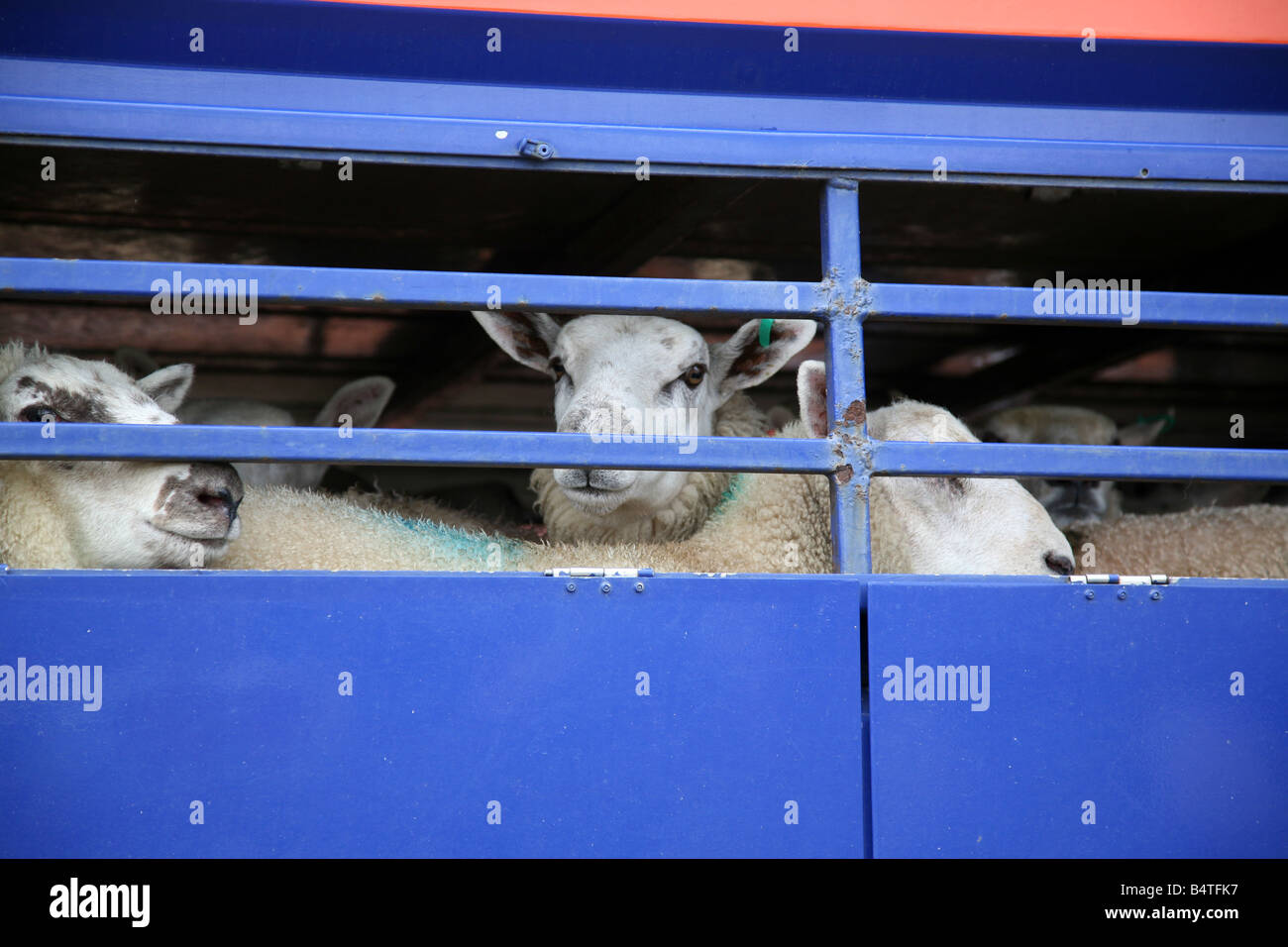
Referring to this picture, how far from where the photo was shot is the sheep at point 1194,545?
12.8 ft

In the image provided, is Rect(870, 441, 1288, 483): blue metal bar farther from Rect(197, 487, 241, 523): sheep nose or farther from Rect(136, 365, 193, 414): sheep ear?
Rect(136, 365, 193, 414): sheep ear

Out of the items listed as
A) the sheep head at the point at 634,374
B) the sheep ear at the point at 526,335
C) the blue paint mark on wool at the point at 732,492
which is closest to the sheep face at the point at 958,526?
the blue paint mark on wool at the point at 732,492

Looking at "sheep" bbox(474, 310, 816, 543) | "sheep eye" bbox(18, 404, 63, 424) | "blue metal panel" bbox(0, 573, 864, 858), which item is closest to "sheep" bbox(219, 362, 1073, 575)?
"sheep" bbox(474, 310, 816, 543)

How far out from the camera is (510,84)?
109 inches

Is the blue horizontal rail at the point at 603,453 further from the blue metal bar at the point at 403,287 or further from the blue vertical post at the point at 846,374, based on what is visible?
the blue metal bar at the point at 403,287

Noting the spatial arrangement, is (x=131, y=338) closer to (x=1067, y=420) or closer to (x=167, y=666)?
(x=167, y=666)

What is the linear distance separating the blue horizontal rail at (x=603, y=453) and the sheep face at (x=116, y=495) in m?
0.47

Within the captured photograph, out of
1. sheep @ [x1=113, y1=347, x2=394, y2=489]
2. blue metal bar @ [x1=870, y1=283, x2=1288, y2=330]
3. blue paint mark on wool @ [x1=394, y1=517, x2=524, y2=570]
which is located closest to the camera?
blue metal bar @ [x1=870, y1=283, x2=1288, y2=330]

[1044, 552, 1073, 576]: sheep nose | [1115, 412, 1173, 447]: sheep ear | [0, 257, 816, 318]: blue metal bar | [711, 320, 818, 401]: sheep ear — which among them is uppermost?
[1115, 412, 1173, 447]: sheep ear

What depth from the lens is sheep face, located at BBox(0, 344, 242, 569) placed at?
2.79 metres

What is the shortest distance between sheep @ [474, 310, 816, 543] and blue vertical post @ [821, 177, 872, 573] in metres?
0.80

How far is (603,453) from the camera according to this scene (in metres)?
2.47
